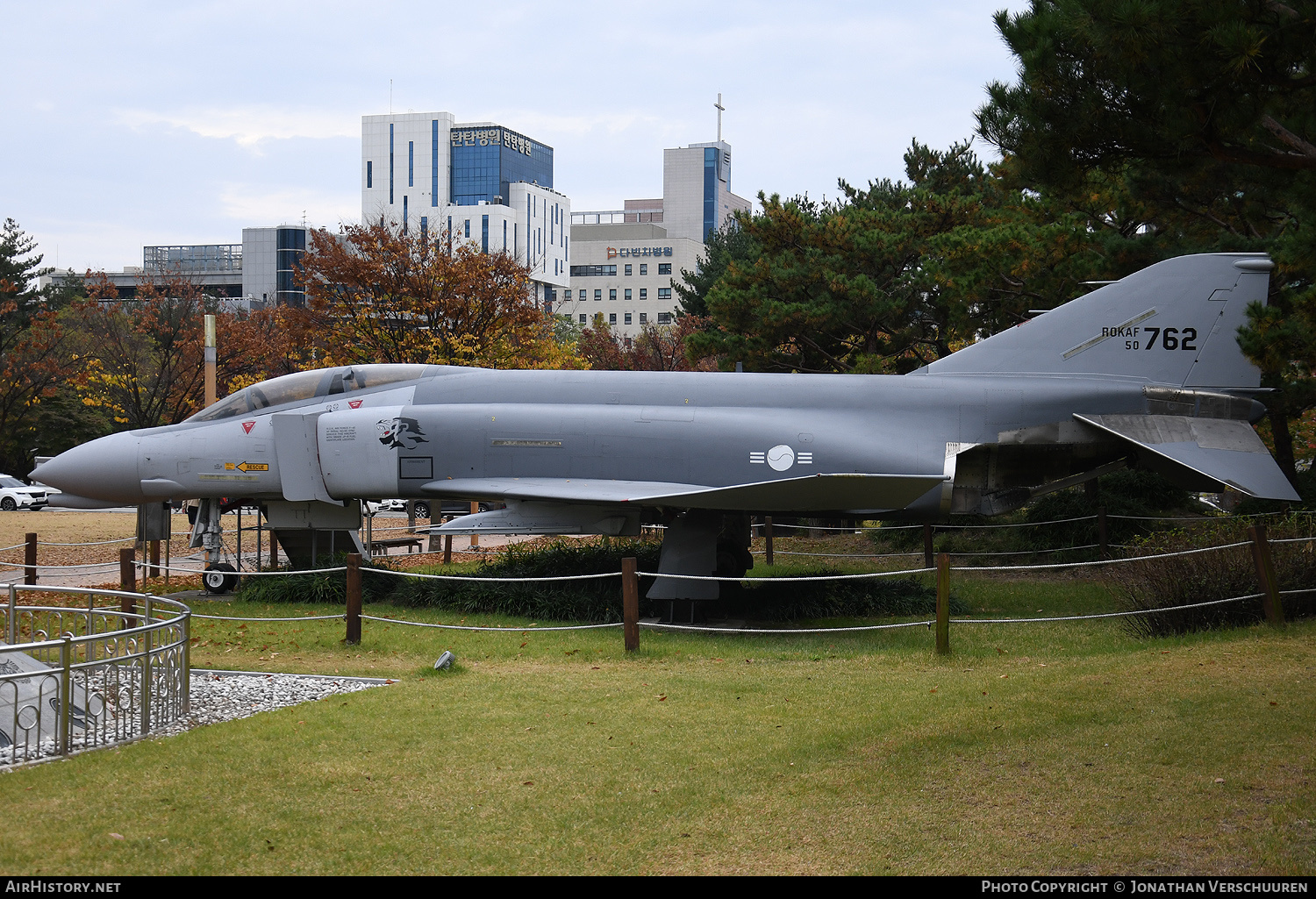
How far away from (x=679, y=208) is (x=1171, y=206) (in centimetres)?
13307

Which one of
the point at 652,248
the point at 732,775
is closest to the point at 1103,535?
the point at 732,775

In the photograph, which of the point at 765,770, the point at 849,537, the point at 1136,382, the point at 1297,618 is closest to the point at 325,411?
the point at 765,770

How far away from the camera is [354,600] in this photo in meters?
10.8

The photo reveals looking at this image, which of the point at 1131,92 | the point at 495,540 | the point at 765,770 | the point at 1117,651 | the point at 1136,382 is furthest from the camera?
the point at 495,540

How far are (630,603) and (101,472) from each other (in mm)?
8746

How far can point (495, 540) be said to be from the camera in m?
30.8

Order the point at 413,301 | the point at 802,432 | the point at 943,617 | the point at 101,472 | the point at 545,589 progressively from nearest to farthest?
the point at 943,617
the point at 802,432
the point at 545,589
the point at 101,472
the point at 413,301

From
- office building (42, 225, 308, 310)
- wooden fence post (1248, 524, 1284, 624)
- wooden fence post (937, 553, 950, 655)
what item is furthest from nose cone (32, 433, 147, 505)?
office building (42, 225, 308, 310)

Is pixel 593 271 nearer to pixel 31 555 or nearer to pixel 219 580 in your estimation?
pixel 31 555

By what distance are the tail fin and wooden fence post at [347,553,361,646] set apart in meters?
8.75

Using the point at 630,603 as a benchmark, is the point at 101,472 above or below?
above

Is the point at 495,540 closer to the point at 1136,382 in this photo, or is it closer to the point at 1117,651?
the point at 1136,382

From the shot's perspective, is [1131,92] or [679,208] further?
[679,208]

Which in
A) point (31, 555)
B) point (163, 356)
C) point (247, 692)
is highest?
point (163, 356)
